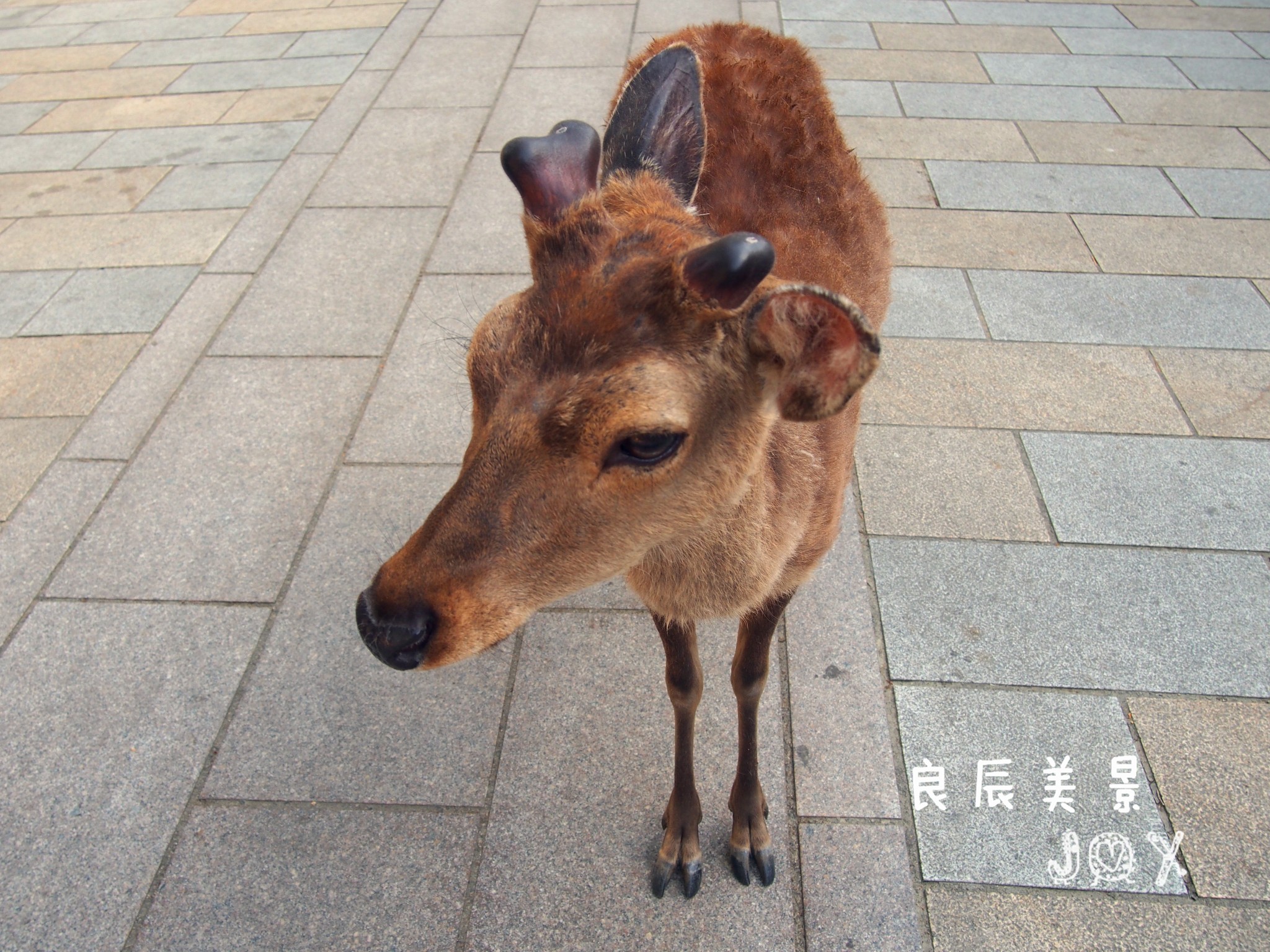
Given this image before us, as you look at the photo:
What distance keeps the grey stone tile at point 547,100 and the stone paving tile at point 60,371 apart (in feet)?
9.99

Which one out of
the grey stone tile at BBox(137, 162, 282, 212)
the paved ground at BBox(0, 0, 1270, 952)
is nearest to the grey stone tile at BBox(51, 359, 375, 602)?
the paved ground at BBox(0, 0, 1270, 952)

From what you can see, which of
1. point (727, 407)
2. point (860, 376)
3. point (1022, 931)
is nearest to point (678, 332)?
point (727, 407)

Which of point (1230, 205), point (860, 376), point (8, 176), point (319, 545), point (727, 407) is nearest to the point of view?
point (860, 376)

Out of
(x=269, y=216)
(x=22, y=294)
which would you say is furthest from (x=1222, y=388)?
(x=22, y=294)

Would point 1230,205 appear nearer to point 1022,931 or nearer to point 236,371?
point 1022,931

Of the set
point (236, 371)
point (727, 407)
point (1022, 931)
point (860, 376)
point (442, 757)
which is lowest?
point (1022, 931)

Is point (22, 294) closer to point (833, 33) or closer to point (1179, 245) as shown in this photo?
point (833, 33)

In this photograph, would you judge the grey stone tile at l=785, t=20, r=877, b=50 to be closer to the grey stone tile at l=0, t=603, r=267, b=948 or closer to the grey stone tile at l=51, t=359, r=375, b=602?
the grey stone tile at l=51, t=359, r=375, b=602

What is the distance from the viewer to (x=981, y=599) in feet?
10.8

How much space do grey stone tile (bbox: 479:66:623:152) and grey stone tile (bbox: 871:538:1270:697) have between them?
14.8ft

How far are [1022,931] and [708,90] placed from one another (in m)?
3.17

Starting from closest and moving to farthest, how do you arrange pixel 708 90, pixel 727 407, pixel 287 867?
pixel 727 407 < pixel 287 867 < pixel 708 90

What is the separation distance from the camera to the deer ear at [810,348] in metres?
1.59

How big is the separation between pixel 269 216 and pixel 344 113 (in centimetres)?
164
